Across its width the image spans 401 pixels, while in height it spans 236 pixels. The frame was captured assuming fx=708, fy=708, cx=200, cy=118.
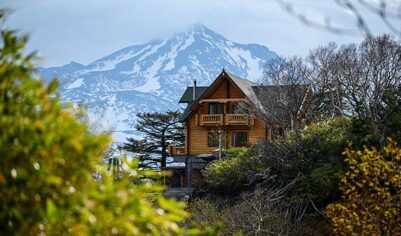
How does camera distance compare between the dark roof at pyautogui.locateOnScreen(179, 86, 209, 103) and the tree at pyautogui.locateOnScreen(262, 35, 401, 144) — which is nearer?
the tree at pyautogui.locateOnScreen(262, 35, 401, 144)

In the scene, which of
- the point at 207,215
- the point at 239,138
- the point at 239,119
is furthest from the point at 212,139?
the point at 207,215

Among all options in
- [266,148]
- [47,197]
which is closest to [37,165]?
[47,197]

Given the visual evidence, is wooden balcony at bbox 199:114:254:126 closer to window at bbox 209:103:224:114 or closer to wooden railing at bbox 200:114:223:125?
wooden railing at bbox 200:114:223:125

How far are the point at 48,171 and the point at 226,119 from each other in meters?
37.5

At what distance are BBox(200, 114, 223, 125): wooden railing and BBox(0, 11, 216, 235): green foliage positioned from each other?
37411mm

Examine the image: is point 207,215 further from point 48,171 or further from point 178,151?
point 178,151

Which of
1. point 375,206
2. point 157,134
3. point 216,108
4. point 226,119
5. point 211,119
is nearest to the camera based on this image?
point 375,206

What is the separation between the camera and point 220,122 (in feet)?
130

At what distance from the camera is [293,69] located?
3900cm

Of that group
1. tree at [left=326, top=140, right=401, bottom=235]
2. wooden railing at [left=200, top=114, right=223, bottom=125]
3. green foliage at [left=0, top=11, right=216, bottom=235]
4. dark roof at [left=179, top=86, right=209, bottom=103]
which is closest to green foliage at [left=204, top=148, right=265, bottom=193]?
tree at [left=326, top=140, right=401, bottom=235]

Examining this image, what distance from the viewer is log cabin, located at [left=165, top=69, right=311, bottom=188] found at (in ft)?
127

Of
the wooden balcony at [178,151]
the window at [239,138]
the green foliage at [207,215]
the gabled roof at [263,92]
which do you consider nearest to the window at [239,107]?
the gabled roof at [263,92]

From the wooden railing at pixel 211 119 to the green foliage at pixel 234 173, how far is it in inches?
705

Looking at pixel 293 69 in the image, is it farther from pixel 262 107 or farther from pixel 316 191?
pixel 316 191
